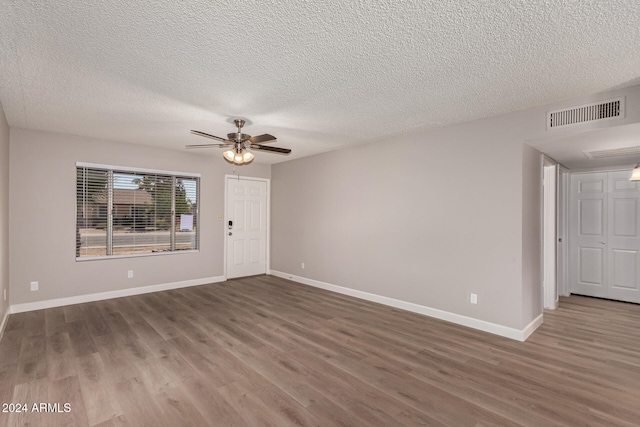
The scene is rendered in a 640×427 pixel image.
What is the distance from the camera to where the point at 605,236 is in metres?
5.09

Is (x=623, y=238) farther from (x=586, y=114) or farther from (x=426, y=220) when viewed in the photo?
(x=426, y=220)

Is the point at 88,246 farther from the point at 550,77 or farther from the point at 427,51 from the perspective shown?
the point at 550,77

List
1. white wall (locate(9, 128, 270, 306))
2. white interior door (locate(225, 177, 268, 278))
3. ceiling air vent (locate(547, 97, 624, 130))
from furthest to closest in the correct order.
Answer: white interior door (locate(225, 177, 268, 278)), white wall (locate(9, 128, 270, 306)), ceiling air vent (locate(547, 97, 624, 130))

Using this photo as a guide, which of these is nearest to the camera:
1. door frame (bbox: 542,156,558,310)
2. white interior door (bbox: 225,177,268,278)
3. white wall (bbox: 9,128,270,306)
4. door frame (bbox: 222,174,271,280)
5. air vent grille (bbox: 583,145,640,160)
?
air vent grille (bbox: 583,145,640,160)

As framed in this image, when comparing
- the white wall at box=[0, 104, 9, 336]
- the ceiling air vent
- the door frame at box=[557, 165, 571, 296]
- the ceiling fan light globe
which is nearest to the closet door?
the door frame at box=[557, 165, 571, 296]

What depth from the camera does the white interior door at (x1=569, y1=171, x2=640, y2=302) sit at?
4.86m

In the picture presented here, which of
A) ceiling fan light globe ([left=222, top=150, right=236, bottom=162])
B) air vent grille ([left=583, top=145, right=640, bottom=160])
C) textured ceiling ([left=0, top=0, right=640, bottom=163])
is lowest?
ceiling fan light globe ([left=222, top=150, right=236, bottom=162])

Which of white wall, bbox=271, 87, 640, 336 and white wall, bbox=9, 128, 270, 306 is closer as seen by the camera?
white wall, bbox=271, 87, 640, 336

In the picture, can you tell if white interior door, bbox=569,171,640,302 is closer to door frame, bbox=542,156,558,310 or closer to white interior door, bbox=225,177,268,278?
door frame, bbox=542,156,558,310

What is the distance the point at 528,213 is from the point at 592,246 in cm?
276

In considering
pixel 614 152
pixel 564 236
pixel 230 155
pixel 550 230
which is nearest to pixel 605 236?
pixel 564 236

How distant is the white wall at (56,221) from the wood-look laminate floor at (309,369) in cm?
56

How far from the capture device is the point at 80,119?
12.7ft

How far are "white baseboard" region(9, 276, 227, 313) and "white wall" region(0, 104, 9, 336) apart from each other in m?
0.29
